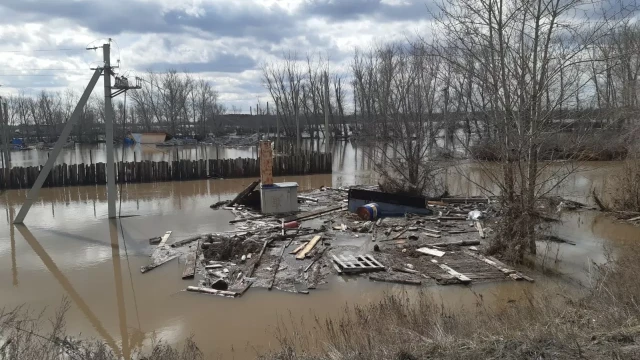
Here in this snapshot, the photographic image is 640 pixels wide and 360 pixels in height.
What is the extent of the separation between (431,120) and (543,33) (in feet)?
28.3

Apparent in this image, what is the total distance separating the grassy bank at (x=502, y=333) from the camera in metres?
4.04

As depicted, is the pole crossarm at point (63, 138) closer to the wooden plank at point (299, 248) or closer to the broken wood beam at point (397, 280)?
the wooden plank at point (299, 248)

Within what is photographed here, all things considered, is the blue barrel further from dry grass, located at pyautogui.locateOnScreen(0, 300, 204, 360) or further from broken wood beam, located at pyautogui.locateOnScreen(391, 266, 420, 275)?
dry grass, located at pyautogui.locateOnScreen(0, 300, 204, 360)

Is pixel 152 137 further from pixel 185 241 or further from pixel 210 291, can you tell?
pixel 210 291

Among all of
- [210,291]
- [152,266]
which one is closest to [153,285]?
[152,266]

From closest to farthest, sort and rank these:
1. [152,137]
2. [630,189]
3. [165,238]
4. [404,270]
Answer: [404,270] → [165,238] → [630,189] → [152,137]

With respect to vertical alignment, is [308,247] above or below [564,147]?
below

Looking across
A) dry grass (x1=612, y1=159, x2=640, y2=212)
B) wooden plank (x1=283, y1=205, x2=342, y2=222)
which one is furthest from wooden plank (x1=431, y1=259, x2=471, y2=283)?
dry grass (x1=612, y1=159, x2=640, y2=212)

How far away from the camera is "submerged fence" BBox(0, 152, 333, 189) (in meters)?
21.9

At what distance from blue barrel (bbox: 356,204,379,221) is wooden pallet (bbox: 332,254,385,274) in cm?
383

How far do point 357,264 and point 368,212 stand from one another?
4.51 meters

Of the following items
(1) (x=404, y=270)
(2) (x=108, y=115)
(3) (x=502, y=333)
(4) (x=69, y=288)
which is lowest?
(4) (x=69, y=288)

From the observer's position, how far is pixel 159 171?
2378 centimetres

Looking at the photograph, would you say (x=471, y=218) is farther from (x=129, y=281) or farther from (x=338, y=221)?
(x=129, y=281)
